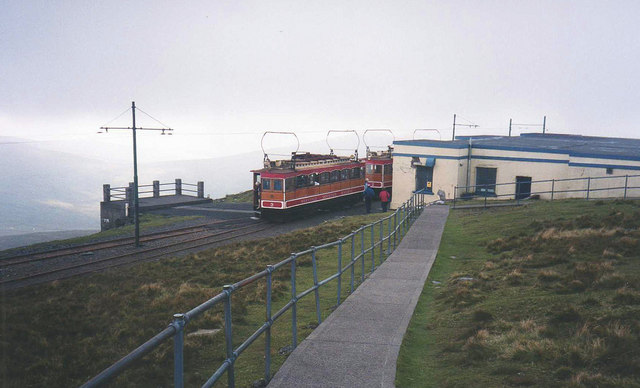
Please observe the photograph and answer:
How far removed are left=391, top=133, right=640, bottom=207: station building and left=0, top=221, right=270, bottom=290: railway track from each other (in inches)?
444

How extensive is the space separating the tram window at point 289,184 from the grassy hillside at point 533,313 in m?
14.6

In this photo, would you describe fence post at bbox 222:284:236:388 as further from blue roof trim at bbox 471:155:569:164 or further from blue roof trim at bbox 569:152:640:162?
blue roof trim at bbox 471:155:569:164

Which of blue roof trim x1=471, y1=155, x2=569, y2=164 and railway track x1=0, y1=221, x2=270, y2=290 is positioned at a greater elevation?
blue roof trim x1=471, y1=155, x2=569, y2=164

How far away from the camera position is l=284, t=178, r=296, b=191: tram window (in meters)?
29.9

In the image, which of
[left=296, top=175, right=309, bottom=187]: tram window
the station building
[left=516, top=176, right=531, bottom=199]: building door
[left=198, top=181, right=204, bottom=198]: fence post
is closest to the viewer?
the station building

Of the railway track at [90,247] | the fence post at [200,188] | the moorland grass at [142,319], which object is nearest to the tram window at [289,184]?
the railway track at [90,247]

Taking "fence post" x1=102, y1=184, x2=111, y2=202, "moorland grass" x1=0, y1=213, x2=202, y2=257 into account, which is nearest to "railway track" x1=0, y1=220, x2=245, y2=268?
"moorland grass" x1=0, y1=213, x2=202, y2=257

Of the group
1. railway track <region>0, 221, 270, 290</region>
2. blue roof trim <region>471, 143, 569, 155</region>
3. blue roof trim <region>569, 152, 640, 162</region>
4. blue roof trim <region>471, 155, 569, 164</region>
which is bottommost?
railway track <region>0, 221, 270, 290</region>

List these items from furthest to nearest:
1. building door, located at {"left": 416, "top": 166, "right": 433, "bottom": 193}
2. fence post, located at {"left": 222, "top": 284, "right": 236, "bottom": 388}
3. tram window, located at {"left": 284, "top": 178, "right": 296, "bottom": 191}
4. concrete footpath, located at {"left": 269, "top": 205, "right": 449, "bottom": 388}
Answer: building door, located at {"left": 416, "top": 166, "right": 433, "bottom": 193} < tram window, located at {"left": 284, "top": 178, "right": 296, "bottom": 191} < concrete footpath, located at {"left": 269, "top": 205, "right": 449, "bottom": 388} < fence post, located at {"left": 222, "top": 284, "right": 236, "bottom": 388}

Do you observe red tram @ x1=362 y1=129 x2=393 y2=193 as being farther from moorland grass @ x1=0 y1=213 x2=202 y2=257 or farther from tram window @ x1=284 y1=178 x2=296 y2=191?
moorland grass @ x1=0 y1=213 x2=202 y2=257

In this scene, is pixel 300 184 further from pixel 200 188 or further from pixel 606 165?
→ pixel 606 165

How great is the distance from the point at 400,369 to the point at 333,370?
→ 0.86 meters

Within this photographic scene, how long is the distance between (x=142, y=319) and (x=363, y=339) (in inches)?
221

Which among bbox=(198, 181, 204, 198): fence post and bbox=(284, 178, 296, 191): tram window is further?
bbox=(198, 181, 204, 198): fence post
